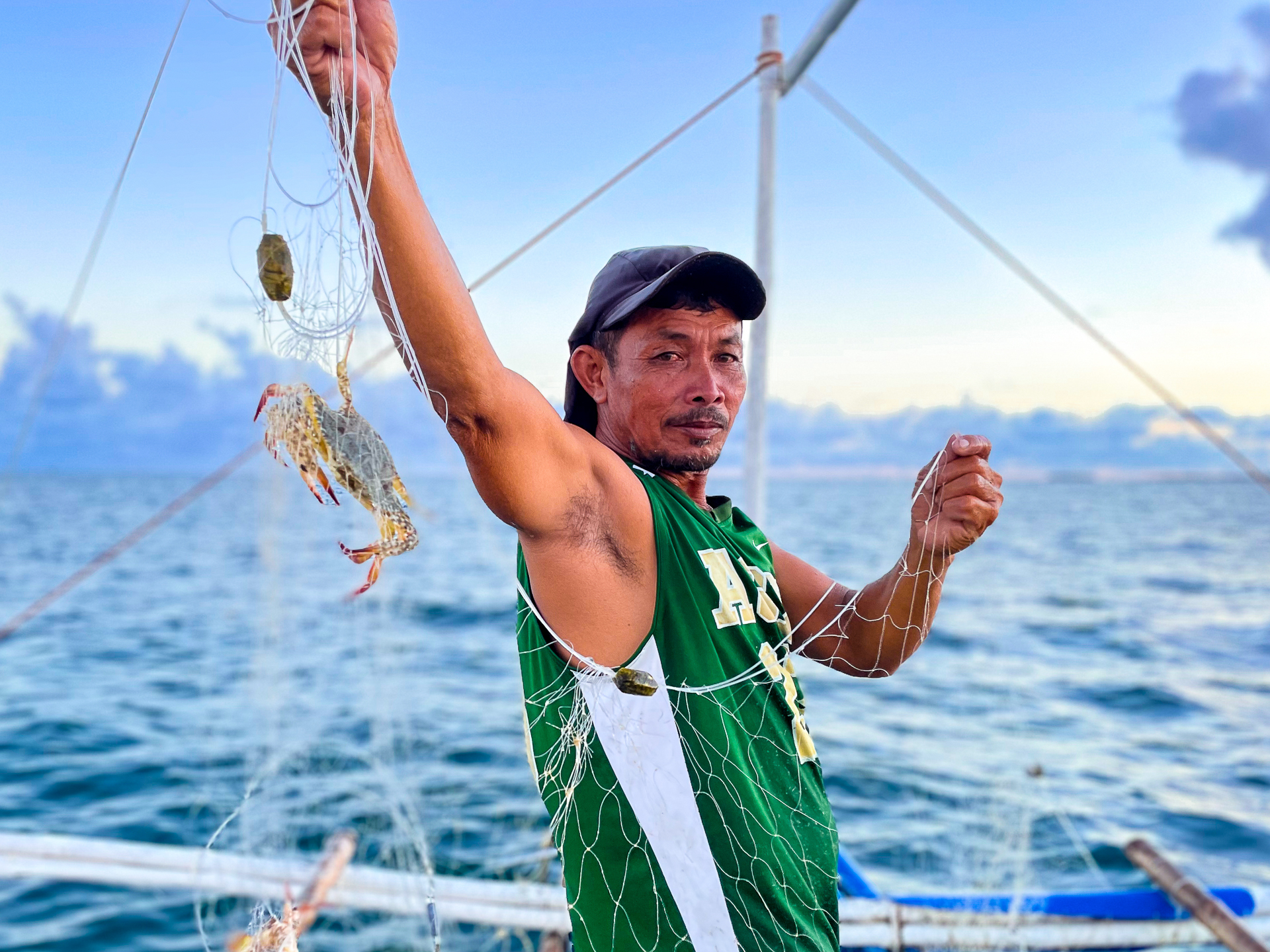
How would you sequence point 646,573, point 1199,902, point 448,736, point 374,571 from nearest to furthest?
point 374,571
point 646,573
point 1199,902
point 448,736

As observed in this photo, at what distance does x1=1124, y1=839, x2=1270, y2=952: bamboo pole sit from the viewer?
12.0ft

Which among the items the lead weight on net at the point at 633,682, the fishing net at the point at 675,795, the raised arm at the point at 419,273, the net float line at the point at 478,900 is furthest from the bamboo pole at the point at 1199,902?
the raised arm at the point at 419,273

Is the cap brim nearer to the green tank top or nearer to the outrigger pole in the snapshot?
the green tank top

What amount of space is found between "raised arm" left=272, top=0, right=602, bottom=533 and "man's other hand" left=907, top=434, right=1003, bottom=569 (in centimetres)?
93

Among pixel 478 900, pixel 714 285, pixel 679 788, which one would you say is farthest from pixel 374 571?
pixel 478 900

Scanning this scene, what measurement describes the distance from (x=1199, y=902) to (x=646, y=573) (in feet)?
12.1

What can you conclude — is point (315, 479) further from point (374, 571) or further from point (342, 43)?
point (342, 43)

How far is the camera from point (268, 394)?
140 centimetres

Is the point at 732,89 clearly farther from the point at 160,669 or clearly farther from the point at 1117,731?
the point at 160,669

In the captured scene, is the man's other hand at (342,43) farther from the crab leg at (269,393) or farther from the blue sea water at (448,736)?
the blue sea water at (448,736)

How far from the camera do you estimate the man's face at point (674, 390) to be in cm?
178

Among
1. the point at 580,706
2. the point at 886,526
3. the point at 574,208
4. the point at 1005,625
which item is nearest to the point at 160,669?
the point at 574,208

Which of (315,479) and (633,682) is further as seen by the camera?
(633,682)

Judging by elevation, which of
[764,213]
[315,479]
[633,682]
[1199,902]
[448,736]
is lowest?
[448,736]
